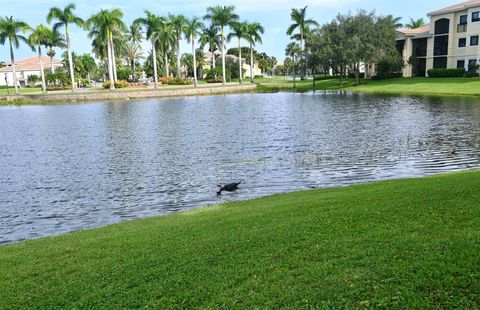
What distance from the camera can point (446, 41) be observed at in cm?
6875

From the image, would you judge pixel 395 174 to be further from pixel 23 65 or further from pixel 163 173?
pixel 23 65

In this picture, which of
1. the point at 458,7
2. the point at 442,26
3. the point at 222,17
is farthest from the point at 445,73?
the point at 222,17

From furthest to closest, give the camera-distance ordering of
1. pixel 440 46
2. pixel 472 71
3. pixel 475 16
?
pixel 440 46
pixel 475 16
pixel 472 71

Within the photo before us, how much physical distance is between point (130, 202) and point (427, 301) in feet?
38.1

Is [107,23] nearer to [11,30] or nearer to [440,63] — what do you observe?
[11,30]

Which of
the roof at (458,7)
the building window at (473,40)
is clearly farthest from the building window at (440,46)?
the building window at (473,40)

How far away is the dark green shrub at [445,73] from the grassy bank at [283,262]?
6172cm

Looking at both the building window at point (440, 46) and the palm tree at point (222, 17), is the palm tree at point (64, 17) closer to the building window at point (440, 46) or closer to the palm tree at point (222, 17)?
the palm tree at point (222, 17)

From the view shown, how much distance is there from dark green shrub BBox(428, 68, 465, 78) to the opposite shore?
1904 millimetres

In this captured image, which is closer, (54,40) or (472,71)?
(472,71)

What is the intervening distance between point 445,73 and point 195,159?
185 feet

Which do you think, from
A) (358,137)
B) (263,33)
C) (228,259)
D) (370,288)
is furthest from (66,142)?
(263,33)

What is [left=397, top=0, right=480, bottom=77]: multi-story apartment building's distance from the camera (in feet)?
211

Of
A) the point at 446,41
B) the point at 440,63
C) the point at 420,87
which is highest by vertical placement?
the point at 446,41
